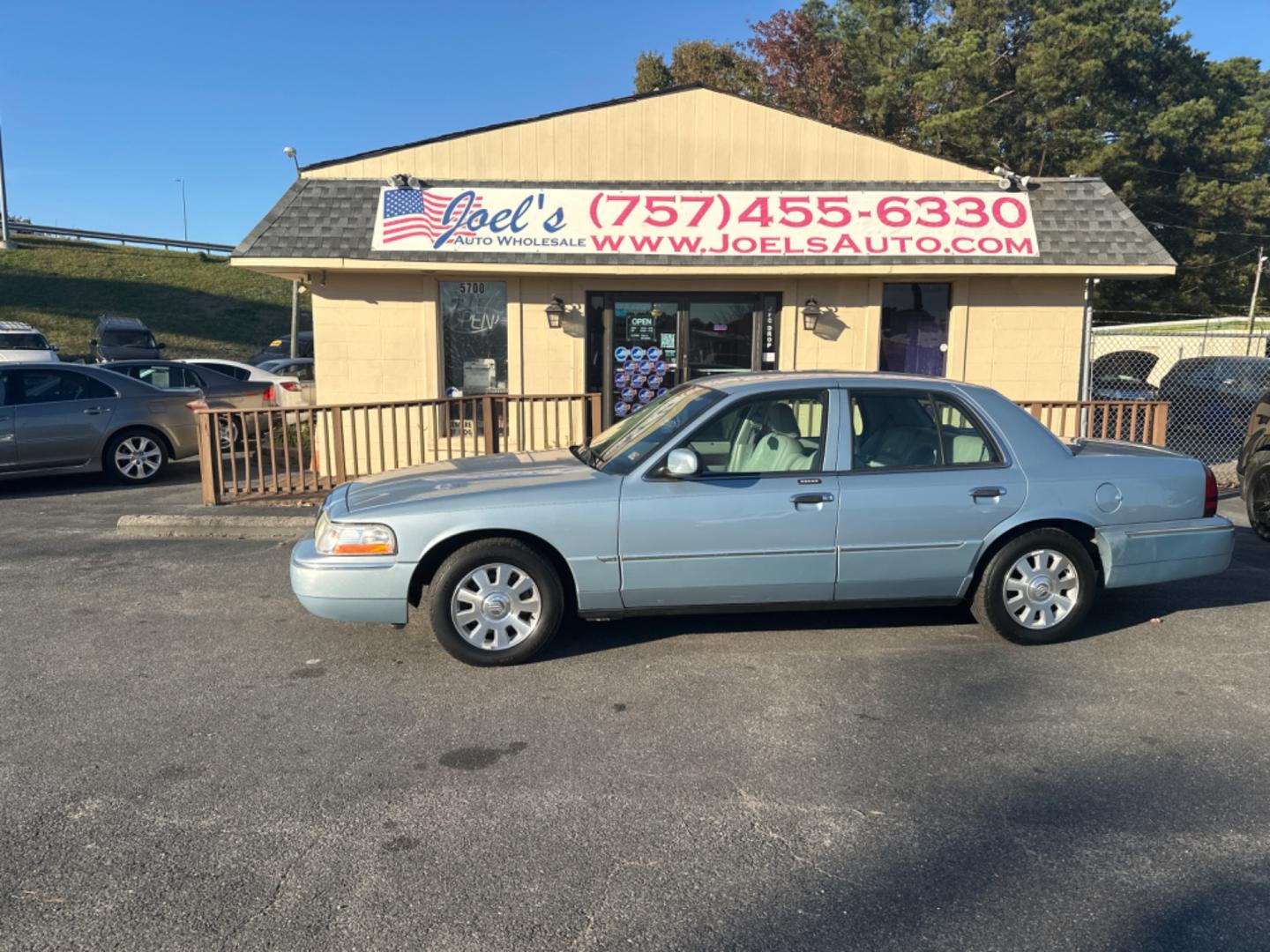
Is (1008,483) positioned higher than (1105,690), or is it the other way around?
(1008,483)

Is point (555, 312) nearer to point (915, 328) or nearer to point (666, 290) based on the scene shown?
point (666, 290)

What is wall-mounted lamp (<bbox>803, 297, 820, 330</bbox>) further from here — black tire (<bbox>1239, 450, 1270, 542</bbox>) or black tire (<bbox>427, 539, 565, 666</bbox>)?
black tire (<bbox>427, 539, 565, 666</bbox>)

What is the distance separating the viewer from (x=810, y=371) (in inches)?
219

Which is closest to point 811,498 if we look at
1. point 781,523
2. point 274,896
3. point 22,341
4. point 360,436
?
point 781,523

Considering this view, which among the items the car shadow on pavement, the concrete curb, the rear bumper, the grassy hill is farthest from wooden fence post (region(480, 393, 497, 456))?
the grassy hill

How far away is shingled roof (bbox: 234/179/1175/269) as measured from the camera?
390 inches

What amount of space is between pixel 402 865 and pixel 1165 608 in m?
5.23

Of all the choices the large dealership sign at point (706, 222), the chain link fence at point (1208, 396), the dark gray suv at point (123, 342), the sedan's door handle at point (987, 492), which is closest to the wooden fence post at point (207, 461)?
the large dealership sign at point (706, 222)

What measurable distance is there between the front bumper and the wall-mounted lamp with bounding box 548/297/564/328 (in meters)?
6.25

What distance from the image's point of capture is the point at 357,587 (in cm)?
473

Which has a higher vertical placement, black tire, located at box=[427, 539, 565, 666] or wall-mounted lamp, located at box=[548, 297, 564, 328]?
wall-mounted lamp, located at box=[548, 297, 564, 328]

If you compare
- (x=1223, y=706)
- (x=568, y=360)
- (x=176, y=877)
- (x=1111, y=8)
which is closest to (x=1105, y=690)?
(x=1223, y=706)

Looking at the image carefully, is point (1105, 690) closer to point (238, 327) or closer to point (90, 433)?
point (90, 433)

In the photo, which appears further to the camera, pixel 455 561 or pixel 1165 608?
pixel 1165 608
